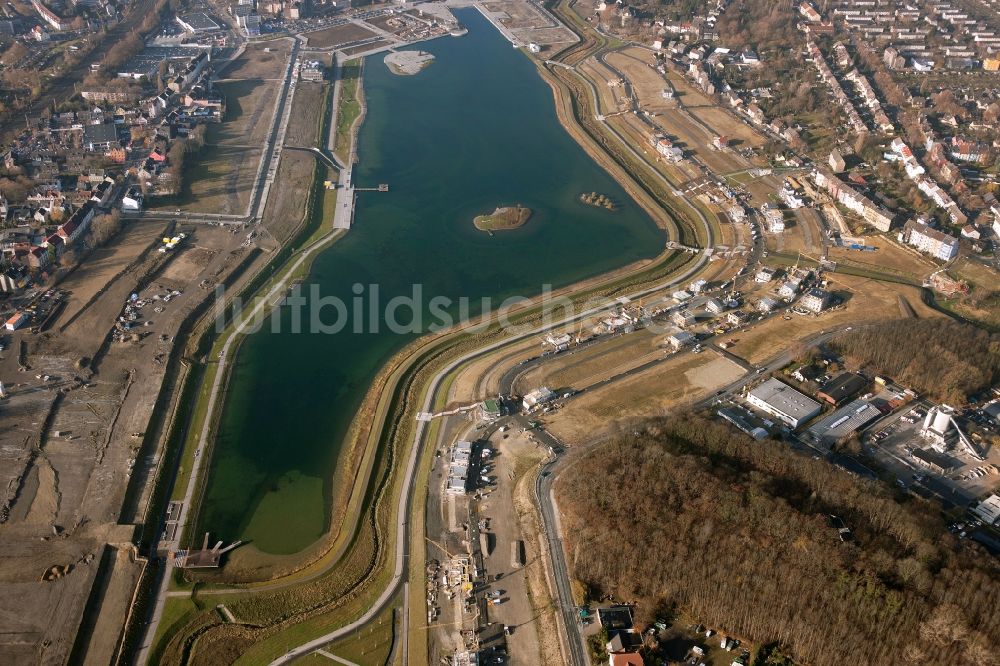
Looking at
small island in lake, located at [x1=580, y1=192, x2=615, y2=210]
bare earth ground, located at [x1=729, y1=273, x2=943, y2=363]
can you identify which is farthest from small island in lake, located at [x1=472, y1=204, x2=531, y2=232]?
bare earth ground, located at [x1=729, y1=273, x2=943, y2=363]

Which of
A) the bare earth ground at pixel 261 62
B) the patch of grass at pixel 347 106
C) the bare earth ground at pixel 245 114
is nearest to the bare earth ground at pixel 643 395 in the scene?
the patch of grass at pixel 347 106

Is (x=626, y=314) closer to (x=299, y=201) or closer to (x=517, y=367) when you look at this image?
(x=517, y=367)

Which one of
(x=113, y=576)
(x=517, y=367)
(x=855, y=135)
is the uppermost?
(x=855, y=135)

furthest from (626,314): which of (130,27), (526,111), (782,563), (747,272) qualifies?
(130,27)

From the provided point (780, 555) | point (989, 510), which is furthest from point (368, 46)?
point (989, 510)

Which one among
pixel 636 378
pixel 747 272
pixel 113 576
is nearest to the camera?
pixel 113 576

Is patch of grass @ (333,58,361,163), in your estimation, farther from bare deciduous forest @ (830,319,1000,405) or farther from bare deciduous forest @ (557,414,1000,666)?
bare deciduous forest @ (557,414,1000,666)
